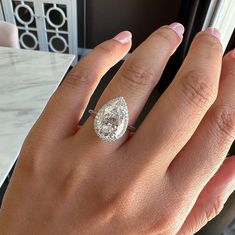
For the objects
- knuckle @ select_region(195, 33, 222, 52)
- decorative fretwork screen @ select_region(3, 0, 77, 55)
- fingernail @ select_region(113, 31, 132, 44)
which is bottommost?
decorative fretwork screen @ select_region(3, 0, 77, 55)

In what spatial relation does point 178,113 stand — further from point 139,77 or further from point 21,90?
point 21,90

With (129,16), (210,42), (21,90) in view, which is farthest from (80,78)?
(129,16)

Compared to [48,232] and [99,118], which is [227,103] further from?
[48,232]

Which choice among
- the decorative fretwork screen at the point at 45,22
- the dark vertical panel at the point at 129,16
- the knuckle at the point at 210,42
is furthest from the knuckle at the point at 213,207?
the dark vertical panel at the point at 129,16

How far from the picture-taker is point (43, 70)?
1006 millimetres

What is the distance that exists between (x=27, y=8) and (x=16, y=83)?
1.42 m

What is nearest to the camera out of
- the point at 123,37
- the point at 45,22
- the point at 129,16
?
the point at 123,37

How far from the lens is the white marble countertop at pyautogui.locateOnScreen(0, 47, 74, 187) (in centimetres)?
72

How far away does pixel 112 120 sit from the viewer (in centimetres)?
34

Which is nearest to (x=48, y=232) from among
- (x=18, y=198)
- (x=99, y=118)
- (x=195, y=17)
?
(x=18, y=198)

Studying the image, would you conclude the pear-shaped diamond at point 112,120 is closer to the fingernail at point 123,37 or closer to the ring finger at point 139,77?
the ring finger at point 139,77

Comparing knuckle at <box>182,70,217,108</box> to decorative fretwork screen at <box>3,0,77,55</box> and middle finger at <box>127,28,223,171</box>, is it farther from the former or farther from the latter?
decorative fretwork screen at <box>3,0,77,55</box>

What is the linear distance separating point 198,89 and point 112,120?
0.12 metres

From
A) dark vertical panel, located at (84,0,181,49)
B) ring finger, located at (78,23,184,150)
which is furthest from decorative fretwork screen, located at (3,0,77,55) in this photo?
ring finger, located at (78,23,184,150)
